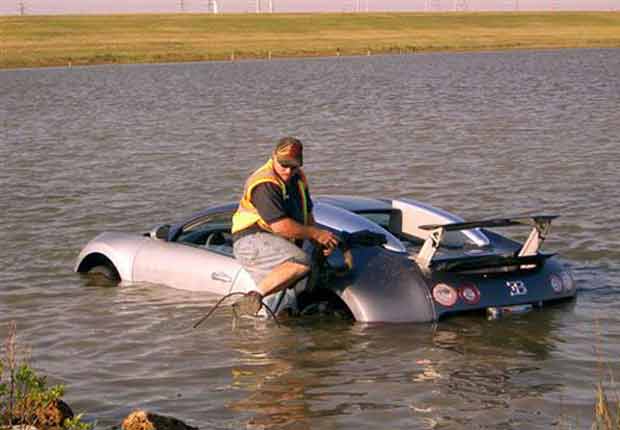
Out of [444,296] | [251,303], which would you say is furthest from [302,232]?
[444,296]

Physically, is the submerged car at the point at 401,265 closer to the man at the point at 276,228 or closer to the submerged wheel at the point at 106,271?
the man at the point at 276,228

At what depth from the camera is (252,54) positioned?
91.2 metres

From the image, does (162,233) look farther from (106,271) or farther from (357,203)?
(357,203)

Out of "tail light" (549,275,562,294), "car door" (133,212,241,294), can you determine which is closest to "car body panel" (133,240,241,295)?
"car door" (133,212,241,294)

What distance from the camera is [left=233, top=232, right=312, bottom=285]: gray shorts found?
9617 mm

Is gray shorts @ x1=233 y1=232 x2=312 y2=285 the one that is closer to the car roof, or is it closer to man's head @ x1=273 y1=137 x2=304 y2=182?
man's head @ x1=273 y1=137 x2=304 y2=182

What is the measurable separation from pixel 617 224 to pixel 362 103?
79.5 ft

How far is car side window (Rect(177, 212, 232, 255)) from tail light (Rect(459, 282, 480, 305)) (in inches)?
92.6

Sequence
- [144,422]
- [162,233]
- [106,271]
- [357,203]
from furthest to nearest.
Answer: [106,271], [162,233], [357,203], [144,422]

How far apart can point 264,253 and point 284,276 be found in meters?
0.25

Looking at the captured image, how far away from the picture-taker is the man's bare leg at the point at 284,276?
956cm

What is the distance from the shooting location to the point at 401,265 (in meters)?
9.73

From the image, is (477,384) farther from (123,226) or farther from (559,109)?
(559,109)

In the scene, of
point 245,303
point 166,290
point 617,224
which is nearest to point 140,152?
point 617,224
